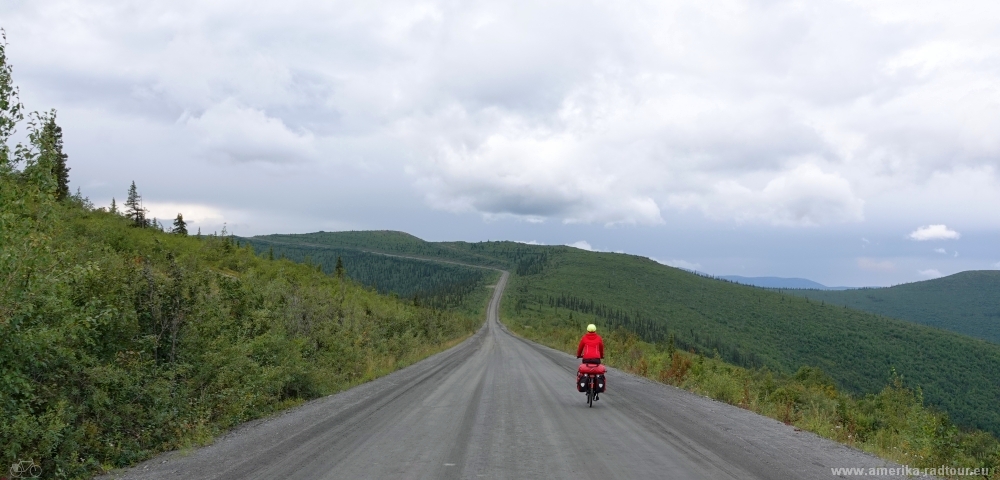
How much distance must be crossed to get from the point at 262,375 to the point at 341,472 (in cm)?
666

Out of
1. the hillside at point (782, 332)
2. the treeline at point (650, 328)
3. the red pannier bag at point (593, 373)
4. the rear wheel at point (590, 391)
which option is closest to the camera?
the rear wheel at point (590, 391)

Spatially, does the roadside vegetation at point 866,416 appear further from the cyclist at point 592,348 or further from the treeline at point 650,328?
the treeline at point 650,328

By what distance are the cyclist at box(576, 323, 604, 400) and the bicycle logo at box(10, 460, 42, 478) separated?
37.1 ft

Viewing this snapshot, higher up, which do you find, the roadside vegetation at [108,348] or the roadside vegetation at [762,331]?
the roadside vegetation at [108,348]

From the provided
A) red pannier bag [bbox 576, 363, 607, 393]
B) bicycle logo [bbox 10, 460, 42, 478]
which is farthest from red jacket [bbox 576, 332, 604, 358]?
bicycle logo [bbox 10, 460, 42, 478]

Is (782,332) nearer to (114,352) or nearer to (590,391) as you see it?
(590,391)

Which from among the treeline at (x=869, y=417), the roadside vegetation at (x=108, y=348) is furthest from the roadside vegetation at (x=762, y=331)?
the roadside vegetation at (x=108, y=348)

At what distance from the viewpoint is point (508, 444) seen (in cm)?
938

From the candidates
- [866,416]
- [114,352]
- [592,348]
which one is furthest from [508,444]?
[866,416]

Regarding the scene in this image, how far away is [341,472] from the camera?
7.62 metres

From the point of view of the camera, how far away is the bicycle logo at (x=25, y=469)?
23.1ft

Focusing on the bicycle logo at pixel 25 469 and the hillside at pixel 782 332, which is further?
the hillside at pixel 782 332

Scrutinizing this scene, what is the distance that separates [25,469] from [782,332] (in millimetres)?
164821

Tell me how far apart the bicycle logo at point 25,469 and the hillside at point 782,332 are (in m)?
101
